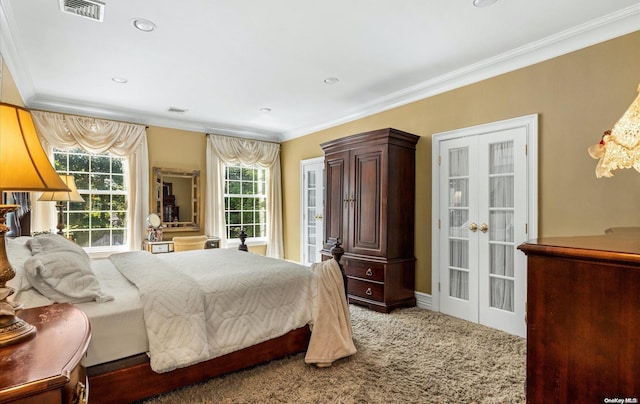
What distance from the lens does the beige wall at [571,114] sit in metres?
2.55

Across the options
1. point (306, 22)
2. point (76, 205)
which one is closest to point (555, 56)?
point (306, 22)

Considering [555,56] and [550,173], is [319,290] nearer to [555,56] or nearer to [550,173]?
[550,173]

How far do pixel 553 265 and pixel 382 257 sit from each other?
289cm

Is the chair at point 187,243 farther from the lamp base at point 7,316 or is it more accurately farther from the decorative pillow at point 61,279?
the lamp base at point 7,316

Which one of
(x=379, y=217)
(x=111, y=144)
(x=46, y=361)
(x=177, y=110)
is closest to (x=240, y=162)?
(x=177, y=110)

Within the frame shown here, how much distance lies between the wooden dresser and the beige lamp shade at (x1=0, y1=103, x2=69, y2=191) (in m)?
1.50

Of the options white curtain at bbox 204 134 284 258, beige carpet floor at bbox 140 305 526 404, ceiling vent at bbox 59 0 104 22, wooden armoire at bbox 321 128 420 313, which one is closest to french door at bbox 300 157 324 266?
white curtain at bbox 204 134 284 258

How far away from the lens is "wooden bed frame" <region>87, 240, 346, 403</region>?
181 cm

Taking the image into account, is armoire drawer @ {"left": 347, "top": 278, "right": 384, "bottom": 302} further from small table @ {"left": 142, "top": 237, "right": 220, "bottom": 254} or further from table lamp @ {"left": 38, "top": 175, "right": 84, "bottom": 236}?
table lamp @ {"left": 38, "top": 175, "right": 84, "bottom": 236}

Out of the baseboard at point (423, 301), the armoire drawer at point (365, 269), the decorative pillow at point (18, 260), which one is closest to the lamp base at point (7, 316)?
the decorative pillow at point (18, 260)

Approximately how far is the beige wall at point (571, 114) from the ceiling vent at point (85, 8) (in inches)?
130

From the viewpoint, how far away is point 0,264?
1076 millimetres

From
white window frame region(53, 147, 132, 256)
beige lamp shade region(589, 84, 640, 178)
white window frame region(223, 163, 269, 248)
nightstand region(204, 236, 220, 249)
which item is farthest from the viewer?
white window frame region(223, 163, 269, 248)

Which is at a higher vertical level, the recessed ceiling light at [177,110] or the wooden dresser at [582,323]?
the recessed ceiling light at [177,110]
